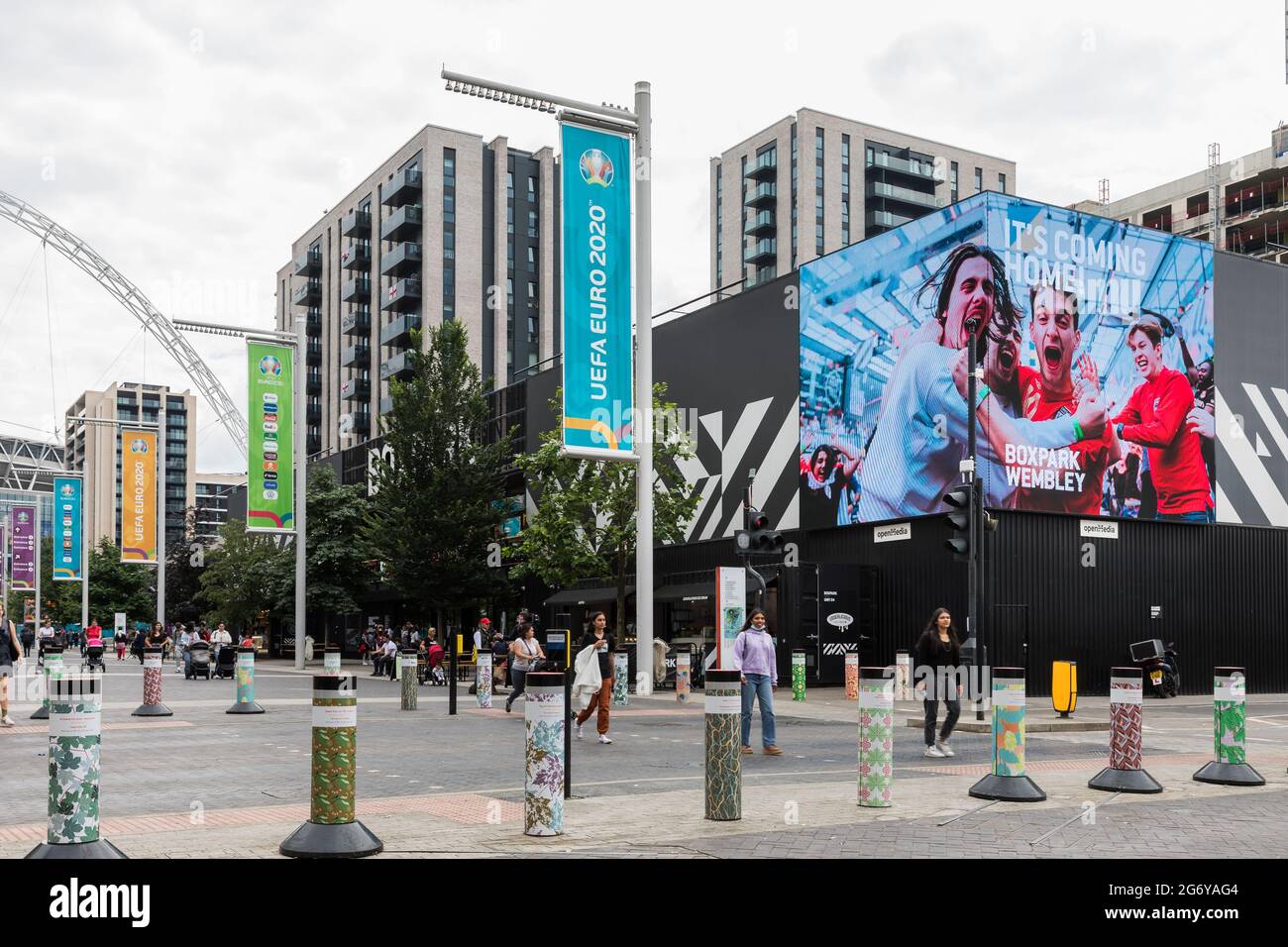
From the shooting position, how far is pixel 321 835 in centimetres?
825

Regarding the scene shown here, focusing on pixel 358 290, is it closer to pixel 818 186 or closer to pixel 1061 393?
pixel 818 186

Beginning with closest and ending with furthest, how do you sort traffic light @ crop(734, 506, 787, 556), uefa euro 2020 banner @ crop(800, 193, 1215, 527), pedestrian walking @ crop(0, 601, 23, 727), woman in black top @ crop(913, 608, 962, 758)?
1. woman in black top @ crop(913, 608, 962, 758)
2. pedestrian walking @ crop(0, 601, 23, 727)
3. traffic light @ crop(734, 506, 787, 556)
4. uefa euro 2020 banner @ crop(800, 193, 1215, 527)

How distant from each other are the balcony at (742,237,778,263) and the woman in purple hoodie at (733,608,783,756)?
Result: 3252 inches

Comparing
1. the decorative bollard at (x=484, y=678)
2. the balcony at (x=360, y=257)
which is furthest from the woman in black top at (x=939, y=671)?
the balcony at (x=360, y=257)

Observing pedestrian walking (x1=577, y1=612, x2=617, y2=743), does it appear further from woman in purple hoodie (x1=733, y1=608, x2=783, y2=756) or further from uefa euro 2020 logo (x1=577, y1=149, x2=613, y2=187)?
uefa euro 2020 logo (x1=577, y1=149, x2=613, y2=187)

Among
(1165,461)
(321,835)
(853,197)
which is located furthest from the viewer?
(853,197)

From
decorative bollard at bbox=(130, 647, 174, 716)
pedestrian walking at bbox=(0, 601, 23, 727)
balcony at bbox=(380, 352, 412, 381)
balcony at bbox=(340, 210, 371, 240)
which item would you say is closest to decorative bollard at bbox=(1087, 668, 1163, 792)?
pedestrian walking at bbox=(0, 601, 23, 727)

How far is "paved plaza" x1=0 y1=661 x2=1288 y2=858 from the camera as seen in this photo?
8.84m

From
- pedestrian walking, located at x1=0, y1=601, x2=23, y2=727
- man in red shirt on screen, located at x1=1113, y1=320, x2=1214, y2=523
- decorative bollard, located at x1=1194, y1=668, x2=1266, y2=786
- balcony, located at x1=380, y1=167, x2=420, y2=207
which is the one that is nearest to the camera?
decorative bollard, located at x1=1194, y1=668, x2=1266, y2=786
